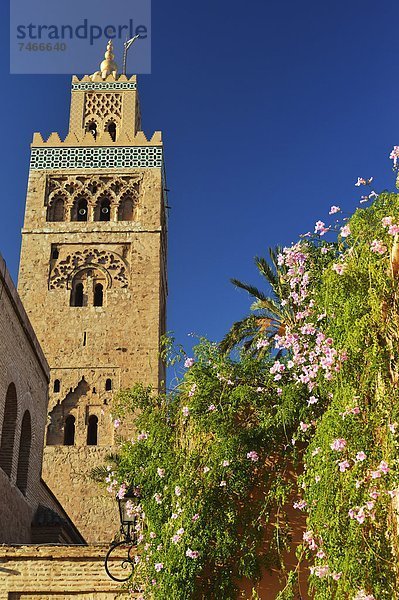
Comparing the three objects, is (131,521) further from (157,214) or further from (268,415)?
(157,214)

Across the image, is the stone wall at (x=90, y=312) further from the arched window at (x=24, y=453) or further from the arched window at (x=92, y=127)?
the arched window at (x=24, y=453)

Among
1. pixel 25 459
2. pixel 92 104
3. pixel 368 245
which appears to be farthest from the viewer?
pixel 92 104

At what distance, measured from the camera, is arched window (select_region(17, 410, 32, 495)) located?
11.8m

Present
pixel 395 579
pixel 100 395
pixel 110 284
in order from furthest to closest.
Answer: pixel 110 284, pixel 100 395, pixel 395 579

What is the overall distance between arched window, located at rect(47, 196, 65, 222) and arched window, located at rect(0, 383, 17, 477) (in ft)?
48.0

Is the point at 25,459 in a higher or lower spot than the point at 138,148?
lower

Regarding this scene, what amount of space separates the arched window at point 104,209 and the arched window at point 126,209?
42 cm

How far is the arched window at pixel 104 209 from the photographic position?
25.2 m

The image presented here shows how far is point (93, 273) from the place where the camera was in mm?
24062

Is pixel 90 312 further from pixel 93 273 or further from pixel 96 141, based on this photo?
pixel 96 141

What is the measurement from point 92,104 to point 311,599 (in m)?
22.5

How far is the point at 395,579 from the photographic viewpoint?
543cm

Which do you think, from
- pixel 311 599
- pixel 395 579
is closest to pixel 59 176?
pixel 311 599

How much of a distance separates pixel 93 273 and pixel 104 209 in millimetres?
2426
